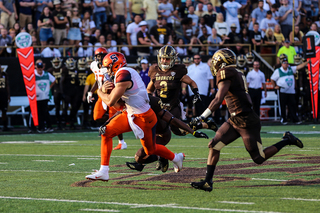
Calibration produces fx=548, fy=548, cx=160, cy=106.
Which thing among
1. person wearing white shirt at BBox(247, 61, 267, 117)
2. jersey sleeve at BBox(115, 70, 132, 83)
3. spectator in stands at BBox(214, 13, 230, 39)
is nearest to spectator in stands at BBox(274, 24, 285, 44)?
spectator in stands at BBox(214, 13, 230, 39)

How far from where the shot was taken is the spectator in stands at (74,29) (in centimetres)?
1923

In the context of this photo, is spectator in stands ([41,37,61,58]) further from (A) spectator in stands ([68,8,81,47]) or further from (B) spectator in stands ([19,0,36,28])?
(B) spectator in stands ([19,0,36,28])

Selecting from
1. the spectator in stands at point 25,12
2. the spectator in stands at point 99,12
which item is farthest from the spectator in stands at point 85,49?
the spectator in stands at point 25,12

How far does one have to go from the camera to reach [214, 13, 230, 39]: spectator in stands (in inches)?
817

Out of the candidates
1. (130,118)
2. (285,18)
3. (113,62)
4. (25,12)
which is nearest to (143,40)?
(25,12)

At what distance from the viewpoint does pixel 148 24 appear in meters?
20.6

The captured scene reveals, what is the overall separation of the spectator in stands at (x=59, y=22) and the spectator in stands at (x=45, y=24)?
0.19m

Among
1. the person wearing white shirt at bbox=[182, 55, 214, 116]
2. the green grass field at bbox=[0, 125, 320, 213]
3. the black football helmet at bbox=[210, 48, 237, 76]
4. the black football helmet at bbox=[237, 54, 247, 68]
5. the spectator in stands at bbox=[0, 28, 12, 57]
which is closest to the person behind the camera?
the green grass field at bbox=[0, 125, 320, 213]

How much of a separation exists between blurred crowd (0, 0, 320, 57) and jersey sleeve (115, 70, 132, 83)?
12.5 meters

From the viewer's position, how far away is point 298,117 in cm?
1969

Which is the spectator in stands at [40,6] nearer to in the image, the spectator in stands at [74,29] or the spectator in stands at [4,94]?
the spectator in stands at [74,29]

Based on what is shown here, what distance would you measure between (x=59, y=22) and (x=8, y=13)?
1.80m

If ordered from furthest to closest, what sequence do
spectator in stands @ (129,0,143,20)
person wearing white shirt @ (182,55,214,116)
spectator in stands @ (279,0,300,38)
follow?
1. spectator in stands @ (279,0,300,38)
2. spectator in stands @ (129,0,143,20)
3. person wearing white shirt @ (182,55,214,116)

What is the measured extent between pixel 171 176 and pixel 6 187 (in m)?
2.12
